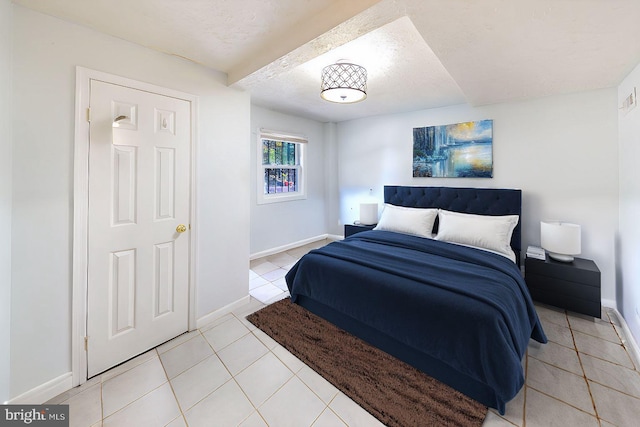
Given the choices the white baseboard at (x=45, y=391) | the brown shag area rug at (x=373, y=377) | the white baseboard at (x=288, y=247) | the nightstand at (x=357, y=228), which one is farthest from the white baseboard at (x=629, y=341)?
the white baseboard at (x=45, y=391)

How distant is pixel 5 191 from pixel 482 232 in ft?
12.2

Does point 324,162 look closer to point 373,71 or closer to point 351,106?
point 351,106

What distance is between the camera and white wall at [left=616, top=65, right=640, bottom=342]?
1.99m

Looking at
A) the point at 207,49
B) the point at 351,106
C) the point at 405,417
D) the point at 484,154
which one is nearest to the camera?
the point at 405,417

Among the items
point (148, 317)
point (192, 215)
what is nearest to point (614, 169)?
point (192, 215)

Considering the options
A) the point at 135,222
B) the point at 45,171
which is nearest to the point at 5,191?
the point at 45,171

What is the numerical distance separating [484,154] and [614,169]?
3.86 feet

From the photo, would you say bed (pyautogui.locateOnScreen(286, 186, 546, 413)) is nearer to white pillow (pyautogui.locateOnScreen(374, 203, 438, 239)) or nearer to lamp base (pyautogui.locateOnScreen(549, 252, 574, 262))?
white pillow (pyautogui.locateOnScreen(374, 203, 438, 239))

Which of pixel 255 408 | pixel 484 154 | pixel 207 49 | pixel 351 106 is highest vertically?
pixel 351 106

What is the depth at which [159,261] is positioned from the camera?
6.63 feet

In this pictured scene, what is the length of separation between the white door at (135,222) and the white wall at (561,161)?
3.40 m

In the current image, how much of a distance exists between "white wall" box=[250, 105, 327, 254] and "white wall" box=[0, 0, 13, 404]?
2.66 m

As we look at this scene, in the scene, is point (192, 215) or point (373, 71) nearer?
point (192, 215)

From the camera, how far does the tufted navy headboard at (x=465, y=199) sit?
3.01 m
